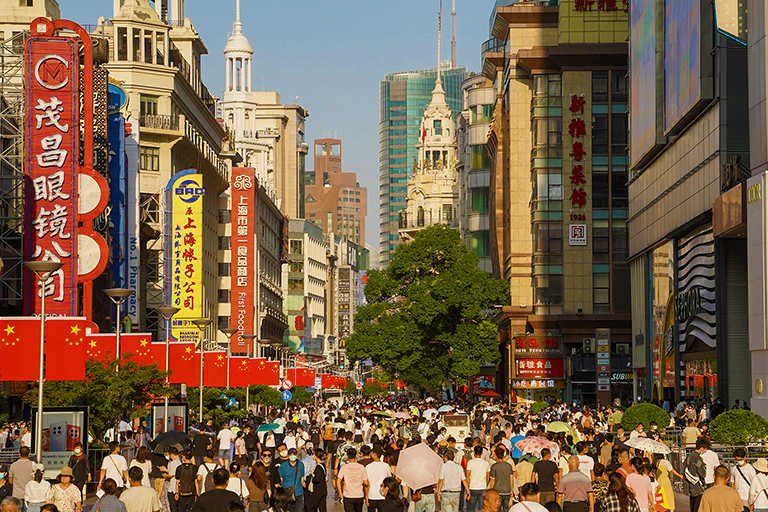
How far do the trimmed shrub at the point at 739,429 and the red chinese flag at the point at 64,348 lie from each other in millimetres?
15904

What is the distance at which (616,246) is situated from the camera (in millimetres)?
85438

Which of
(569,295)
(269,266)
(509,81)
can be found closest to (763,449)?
(569,295)

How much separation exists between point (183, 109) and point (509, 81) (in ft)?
74.6

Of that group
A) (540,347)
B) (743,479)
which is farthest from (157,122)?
(743,479)

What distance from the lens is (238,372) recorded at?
5903 cm

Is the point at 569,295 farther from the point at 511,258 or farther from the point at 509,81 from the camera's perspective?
the point at 509,81

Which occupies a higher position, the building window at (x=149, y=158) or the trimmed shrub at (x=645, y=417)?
the building window at (x=149, y=158)

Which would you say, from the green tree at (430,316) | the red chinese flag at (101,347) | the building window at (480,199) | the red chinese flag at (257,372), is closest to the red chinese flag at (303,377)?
the green tree at (430,316)

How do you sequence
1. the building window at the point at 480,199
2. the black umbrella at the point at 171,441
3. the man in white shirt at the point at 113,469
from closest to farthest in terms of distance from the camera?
the man in white shirt at the point at 113,469, the black umbrella at the point at 171,441, the building window at the point at 480,199

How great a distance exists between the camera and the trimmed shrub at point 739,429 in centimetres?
2850

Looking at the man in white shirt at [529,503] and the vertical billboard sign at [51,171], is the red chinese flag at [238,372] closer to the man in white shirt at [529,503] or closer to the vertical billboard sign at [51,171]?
the vertical billboard sign at [51,171]

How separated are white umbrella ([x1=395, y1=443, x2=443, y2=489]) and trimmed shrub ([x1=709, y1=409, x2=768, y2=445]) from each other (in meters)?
10.4

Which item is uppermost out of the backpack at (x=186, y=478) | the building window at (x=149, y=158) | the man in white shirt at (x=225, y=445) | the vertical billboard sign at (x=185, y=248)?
the building window at (x=149, y=158)

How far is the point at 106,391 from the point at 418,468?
19.1 m
